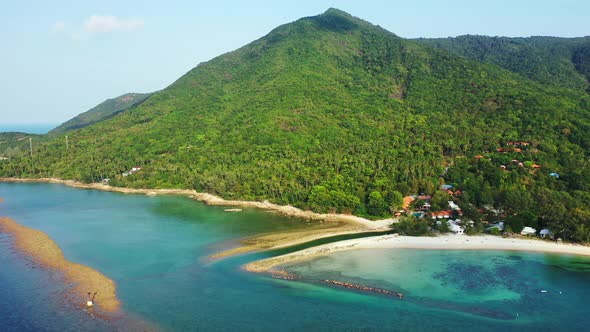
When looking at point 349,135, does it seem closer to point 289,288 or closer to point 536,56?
point 289,288

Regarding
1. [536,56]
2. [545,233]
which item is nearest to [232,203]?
[545,233]

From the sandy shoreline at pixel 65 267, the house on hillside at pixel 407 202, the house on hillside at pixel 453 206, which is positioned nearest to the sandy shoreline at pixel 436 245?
the house on hillside at pixel 453 206

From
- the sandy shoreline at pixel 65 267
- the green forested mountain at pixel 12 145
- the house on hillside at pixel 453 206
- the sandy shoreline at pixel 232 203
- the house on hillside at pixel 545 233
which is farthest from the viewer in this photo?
the green forested mountain at pixel 12 145

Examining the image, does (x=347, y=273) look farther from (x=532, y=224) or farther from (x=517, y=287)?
(x=532, y=224)

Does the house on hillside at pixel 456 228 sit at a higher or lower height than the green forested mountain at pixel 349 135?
lower

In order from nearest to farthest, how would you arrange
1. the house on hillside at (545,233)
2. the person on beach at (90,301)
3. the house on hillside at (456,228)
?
the person on beach at (90,301)
the house on hillside at (545,233)
the house on hillside at (456,228)

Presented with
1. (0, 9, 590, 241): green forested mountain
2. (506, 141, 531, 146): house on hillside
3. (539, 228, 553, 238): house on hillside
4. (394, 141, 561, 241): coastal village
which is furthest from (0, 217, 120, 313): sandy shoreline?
(506, 141, 531, 146): house on hillside

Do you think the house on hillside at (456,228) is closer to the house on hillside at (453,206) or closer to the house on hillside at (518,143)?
the house on hillside at (453,206)
